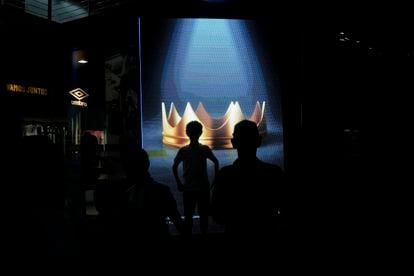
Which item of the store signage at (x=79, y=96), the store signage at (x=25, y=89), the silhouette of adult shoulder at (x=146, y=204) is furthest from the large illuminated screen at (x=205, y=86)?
the store signage at (x=25, y=89)

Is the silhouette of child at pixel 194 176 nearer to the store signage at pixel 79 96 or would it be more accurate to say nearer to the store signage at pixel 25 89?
the store signage at pixel 79 96

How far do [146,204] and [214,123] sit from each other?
12.7ft

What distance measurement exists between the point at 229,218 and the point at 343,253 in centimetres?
376

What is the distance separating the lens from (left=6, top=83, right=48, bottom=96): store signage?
1239cm

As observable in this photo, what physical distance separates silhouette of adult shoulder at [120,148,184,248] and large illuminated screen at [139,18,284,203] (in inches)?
133

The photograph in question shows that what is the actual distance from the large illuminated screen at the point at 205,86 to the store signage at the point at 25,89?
7124 mm

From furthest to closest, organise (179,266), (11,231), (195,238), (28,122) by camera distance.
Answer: (28,122)
(195,238)
(179,266)
(11,231)

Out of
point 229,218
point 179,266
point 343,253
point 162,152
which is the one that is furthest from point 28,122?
point 229,218

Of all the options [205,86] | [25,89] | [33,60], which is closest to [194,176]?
[205,86]

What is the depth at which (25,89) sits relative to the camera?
13023 millimetres

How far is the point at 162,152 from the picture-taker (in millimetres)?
6723

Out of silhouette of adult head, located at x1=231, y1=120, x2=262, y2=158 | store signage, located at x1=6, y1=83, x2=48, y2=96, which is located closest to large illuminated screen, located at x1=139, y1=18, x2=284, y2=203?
silhouette of adult head, located at x1=231, y1=120, x2=262, y2=158

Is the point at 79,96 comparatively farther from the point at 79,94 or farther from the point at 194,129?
the point at 194,129

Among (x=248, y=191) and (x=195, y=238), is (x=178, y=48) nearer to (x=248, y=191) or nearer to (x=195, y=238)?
(x=195, y=238)
